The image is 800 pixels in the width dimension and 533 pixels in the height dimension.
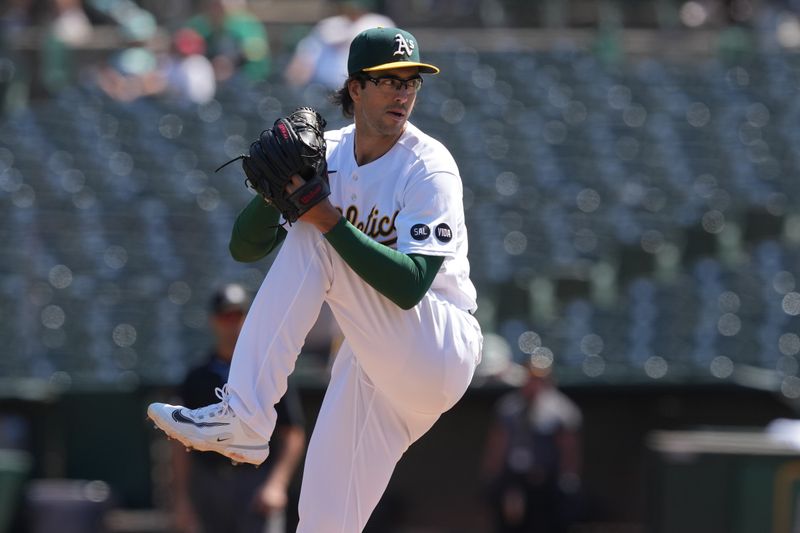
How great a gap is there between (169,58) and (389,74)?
268 inches

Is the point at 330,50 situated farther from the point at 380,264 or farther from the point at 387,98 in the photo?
the point at 380,264

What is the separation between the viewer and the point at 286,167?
11.3ft

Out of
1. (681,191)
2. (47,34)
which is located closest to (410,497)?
(681,191)

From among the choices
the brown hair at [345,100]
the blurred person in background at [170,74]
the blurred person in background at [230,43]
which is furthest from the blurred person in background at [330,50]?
the brown hair at [345,100]

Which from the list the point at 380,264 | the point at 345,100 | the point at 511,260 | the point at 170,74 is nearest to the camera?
the point at 380,264

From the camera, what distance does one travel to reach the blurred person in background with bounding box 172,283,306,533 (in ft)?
18.7

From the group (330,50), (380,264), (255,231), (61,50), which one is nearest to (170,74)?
(61,50)

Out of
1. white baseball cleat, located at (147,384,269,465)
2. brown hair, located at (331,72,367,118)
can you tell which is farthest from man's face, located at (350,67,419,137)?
white baseball cleat, located at (147,384,269,465)

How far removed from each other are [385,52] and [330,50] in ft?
20.6

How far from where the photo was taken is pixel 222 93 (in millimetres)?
9969

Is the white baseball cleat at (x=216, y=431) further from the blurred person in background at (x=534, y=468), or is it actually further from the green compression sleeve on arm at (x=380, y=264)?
the blurred person in background at (x=534, y=468)

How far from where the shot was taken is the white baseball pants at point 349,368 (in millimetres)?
3584

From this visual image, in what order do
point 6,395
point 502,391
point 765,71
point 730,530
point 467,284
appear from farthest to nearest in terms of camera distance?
point 765,71 < point 502,391 < point 6,395 < point 730,530 < point 467,284

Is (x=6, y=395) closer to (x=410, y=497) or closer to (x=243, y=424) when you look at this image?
(x=410, y=497)
